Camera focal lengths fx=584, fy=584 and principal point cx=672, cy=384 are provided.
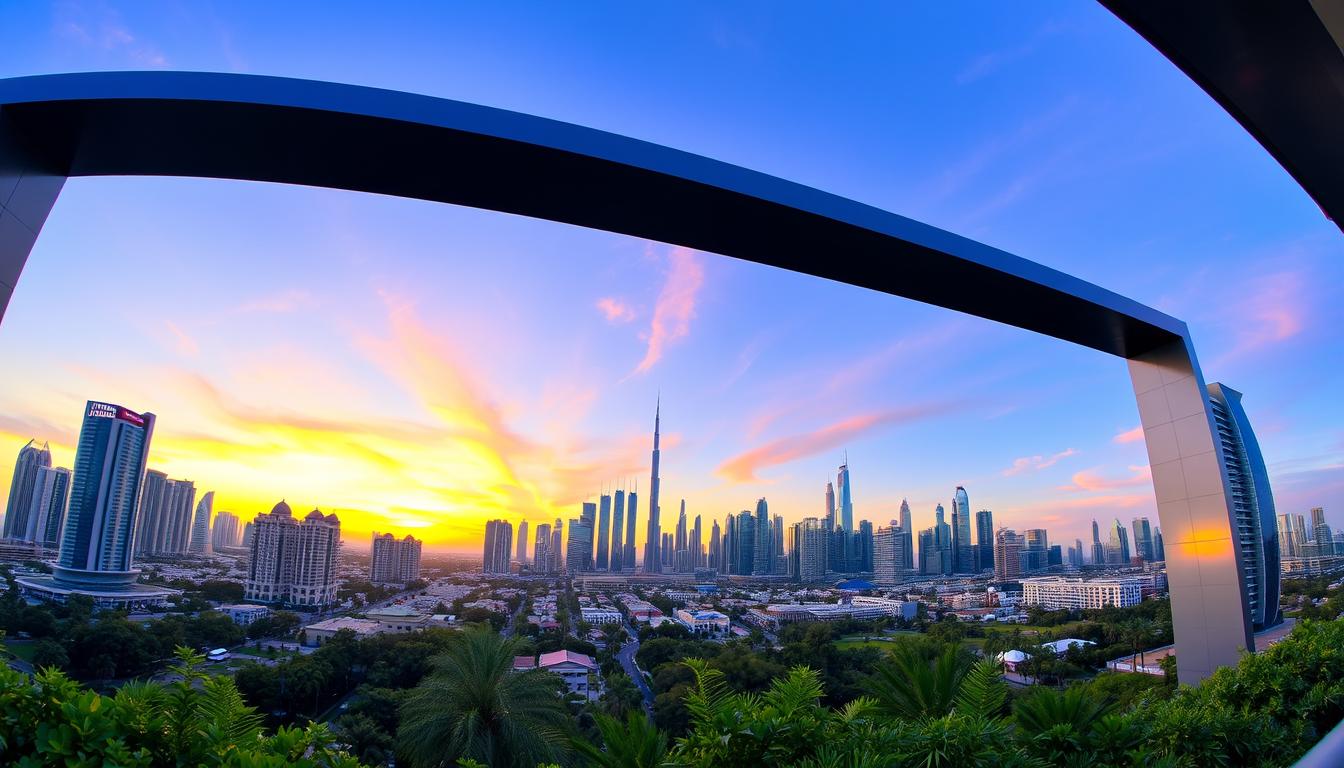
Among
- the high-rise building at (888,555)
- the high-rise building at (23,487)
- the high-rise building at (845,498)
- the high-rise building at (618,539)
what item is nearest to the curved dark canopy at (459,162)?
the high-rise building at (23,487)

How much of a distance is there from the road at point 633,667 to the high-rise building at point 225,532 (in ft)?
29.7

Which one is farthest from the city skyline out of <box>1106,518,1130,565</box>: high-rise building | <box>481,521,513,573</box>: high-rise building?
<box>481,521,513,573</box>: high-rise building

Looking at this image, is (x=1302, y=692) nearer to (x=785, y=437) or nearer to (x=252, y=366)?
(x=252, y=366)

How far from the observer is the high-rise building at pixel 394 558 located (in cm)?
2105

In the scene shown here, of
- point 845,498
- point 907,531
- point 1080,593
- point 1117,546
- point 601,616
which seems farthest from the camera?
point 845,498

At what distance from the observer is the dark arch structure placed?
80.6 inches

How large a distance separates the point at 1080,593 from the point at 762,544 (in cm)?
2407

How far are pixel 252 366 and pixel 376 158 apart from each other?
6.70 metres

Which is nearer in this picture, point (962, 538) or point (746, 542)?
point (962, 538)

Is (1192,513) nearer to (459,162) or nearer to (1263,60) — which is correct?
(1263,60)

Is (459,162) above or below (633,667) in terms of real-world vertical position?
above

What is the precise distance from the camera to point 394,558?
844 inches

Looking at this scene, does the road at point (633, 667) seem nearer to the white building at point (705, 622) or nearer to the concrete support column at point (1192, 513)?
the white building at point (705, 622)

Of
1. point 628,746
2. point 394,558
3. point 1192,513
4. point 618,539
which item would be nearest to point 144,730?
point 628,746
